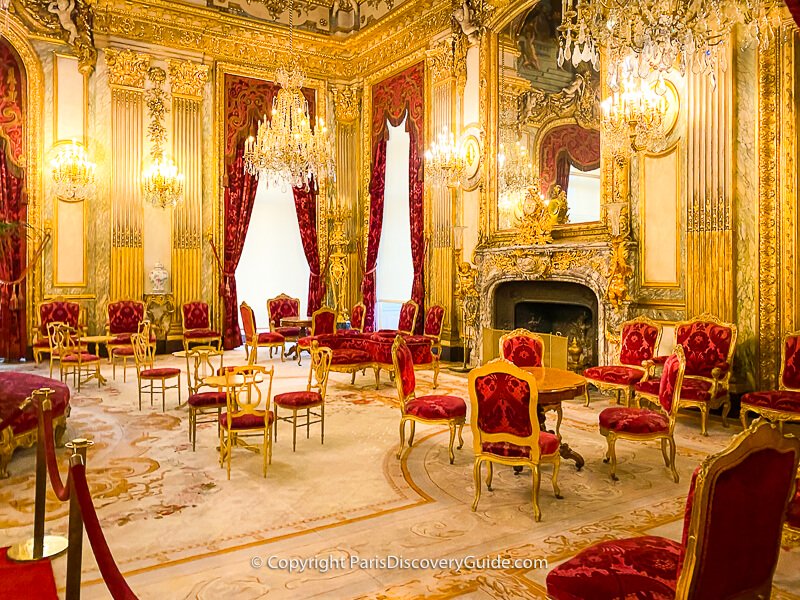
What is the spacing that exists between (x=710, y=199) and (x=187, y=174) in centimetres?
755

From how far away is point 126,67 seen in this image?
30.3ft

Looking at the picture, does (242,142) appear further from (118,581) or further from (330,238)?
(118,581)

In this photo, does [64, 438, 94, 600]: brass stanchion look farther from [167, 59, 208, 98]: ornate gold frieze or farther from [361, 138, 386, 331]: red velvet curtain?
[167, 59, 208, 98]: ornate gold frieze

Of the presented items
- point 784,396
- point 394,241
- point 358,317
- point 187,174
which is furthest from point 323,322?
point 784,396

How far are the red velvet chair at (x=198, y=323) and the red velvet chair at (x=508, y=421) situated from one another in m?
6.54

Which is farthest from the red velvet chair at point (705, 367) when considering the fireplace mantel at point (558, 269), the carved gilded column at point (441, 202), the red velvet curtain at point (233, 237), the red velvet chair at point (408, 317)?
the red velvet curtain at point (233, 237)

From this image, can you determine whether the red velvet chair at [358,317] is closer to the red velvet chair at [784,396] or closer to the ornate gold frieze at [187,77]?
the ornate gold frieze at [187,77]

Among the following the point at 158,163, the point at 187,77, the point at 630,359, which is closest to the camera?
the point at 630,359

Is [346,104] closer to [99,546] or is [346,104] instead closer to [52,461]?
[52,461]

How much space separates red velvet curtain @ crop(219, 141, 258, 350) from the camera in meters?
10.1

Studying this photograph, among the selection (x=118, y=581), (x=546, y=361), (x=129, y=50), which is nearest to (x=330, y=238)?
(x=129, y=50)

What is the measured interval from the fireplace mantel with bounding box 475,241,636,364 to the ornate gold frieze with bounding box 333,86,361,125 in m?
4.24

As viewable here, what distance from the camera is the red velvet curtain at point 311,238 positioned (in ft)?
35.3

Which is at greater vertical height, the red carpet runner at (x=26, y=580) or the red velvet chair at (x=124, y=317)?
the red velvet chair at (x=124, y=317)
